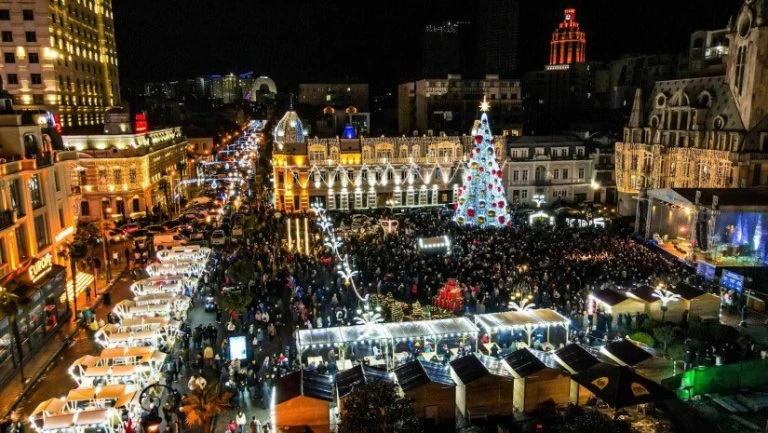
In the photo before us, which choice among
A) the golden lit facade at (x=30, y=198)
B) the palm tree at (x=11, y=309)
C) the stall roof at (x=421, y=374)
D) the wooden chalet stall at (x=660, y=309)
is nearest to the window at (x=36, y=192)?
the golden lit facade at (x=30, y=198)

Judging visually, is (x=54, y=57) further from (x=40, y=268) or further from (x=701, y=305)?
(x=701, y=305)

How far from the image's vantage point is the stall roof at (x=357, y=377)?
54.5 ft

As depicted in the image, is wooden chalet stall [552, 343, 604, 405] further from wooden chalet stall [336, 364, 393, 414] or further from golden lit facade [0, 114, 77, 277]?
golden lit facade [0, 114, 77, 277]

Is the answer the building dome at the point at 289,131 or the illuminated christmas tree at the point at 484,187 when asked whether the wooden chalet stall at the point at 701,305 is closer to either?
the illuminated christmas tree at the point at 484,187

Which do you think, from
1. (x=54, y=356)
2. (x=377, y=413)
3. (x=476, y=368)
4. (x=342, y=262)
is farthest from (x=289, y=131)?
(x=377, y=413)

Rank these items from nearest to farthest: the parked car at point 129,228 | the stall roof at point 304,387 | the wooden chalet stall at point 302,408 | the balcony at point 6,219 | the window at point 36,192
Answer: the wooden chalet stall at point 302,408 → the stall roof at point 304,387 → the balcony at point 6,219 → the window at point 36,192 → the parked car at point 129,228

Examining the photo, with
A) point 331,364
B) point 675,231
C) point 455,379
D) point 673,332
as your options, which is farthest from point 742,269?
point 331,364

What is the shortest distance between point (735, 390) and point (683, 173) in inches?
1140

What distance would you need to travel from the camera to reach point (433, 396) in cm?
1647

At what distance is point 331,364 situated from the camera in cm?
2034

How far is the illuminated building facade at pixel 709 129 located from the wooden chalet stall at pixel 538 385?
2718cm

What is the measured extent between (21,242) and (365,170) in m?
30.4

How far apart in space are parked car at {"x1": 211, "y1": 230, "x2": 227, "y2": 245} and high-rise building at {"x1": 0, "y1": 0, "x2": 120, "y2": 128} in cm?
2290

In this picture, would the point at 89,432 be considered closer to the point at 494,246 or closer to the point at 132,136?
the point at 494,246
